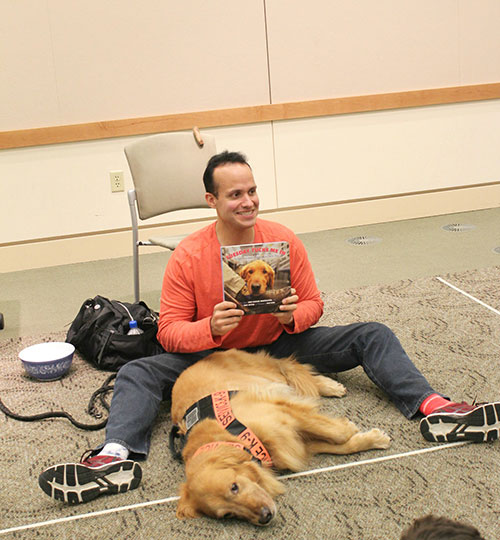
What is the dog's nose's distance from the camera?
1626 mm

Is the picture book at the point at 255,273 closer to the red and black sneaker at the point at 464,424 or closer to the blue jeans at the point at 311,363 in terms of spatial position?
the blue jeans at the point at 311,363

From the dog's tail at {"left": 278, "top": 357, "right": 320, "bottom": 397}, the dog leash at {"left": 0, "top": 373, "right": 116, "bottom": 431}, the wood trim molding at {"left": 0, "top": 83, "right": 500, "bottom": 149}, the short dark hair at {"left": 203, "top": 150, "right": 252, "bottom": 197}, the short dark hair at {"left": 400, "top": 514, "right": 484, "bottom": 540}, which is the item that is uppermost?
the wood trim molding at {"left": 0, "top": 83, "right": 500, "bottom": 149}

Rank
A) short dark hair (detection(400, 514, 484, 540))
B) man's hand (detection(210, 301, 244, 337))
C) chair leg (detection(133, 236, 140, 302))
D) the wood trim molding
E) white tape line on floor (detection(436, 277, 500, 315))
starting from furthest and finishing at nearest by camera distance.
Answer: the wood trim molding, chair leg (detection(133, 236, 140, 302)), white tape line on floor (detection(436, 277, 500, 315)), man's hand (detection(210, 301, 244, 337)), short dark hair (detection(400, 514, 484, 540))

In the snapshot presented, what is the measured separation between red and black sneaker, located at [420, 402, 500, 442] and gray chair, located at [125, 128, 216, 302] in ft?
5.79

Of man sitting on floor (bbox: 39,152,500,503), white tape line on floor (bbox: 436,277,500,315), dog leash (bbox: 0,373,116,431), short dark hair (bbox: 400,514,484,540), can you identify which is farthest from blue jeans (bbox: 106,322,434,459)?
short dark hair (bbox: 400,514,484,540)

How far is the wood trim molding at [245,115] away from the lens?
442 cm

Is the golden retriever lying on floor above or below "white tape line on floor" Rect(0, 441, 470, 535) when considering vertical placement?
above

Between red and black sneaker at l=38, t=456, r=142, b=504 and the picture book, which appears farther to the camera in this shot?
the picture book

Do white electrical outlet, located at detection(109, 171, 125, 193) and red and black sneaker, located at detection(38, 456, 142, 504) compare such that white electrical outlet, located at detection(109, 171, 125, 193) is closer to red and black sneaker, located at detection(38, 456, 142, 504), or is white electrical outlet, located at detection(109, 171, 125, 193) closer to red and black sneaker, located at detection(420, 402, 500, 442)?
red and black sneaker, located at detection(38, 456, 142, 504)

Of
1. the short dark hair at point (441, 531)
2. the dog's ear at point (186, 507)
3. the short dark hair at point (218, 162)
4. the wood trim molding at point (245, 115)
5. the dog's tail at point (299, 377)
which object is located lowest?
the dog's ear at point (186, 507)

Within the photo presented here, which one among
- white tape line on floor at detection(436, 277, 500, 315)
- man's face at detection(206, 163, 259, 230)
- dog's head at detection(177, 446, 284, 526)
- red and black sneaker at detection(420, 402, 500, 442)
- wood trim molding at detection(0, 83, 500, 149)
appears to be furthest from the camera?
wood trim molding at detection(0, 83, 500, 149)

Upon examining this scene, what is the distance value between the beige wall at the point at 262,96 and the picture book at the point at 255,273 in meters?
2.69

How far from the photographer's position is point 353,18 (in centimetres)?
476

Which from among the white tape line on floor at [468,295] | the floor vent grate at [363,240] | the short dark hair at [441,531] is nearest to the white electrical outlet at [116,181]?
the floor vent grate at [363,240]
